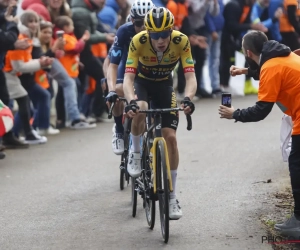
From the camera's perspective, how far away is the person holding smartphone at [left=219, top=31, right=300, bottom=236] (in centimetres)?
793

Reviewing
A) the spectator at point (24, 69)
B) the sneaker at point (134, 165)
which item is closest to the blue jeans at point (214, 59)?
the spectator at point (24, 69)

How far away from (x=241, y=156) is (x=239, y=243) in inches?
192

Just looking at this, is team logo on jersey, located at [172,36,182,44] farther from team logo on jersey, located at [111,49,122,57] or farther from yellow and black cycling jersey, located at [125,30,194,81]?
team logo on jersey, located at [111,49,122,57]

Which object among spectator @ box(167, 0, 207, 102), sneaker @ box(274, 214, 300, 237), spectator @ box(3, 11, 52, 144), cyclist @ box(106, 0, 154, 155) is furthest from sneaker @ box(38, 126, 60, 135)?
sneaker @ box(274, 214, 300, 237)

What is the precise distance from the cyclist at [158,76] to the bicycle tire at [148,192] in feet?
0.59

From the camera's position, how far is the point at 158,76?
9.21m

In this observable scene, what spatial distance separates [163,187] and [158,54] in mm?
1391

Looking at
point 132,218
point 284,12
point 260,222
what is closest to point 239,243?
point 260,222

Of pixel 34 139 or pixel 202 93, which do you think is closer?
pixel 34 139

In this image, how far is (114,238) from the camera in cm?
834

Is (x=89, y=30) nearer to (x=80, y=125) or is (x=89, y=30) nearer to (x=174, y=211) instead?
(x=80, y=125)

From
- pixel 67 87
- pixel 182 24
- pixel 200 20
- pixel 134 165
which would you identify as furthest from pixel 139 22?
pixel 200 20

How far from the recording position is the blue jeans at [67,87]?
1584cm

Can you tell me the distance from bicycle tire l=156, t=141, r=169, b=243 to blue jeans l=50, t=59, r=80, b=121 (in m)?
7.75
